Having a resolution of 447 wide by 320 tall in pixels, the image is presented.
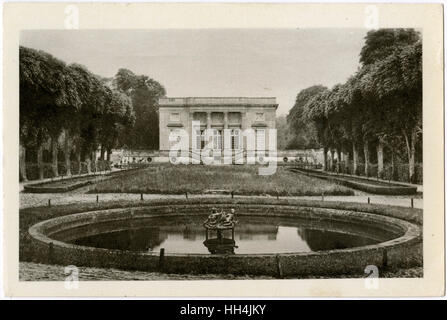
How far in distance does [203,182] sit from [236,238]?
1.72 meters

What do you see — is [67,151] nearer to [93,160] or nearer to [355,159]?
[93,160]

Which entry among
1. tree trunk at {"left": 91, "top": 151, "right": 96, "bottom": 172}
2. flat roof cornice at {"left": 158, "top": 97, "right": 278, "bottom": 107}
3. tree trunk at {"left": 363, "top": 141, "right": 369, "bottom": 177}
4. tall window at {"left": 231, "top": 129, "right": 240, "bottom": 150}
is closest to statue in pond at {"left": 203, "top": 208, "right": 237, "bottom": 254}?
tall window at {"left": 231, "top": 129, "right": 240, "bottom": 150}

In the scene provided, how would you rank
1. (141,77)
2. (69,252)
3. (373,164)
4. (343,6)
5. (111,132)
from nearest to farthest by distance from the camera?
(69,252), (343,6), (141,77), (111,132), (373,164)

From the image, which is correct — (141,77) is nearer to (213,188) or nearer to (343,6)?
(213,188)

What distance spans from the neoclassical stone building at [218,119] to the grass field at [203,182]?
0.57 meters

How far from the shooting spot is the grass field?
11.0 meters

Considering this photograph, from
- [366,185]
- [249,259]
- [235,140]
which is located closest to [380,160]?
[366,185]

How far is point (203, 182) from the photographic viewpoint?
437 inches

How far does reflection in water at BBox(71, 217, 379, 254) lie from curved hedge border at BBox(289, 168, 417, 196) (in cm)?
143

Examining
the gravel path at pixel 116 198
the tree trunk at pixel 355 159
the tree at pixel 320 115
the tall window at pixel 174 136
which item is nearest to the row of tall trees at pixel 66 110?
the gravel path at pixel 116 198

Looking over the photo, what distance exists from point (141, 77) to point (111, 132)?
194 cm

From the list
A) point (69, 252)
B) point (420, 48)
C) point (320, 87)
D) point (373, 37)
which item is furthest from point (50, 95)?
point (420, 48)

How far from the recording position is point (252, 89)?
1054cm

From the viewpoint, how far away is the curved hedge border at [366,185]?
416 inches
